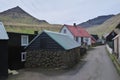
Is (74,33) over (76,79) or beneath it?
over

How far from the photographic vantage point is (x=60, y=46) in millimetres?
28578

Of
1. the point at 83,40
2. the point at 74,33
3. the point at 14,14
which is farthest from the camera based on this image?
the point at 14,14

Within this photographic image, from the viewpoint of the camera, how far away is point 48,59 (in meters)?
29.1

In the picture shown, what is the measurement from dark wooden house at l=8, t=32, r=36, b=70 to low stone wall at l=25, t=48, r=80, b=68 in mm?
978

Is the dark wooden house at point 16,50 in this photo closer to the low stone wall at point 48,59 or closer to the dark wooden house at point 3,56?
the low stone wall at point 48,59

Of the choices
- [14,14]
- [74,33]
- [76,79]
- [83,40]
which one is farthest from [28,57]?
[14,14]

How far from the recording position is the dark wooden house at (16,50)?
28.5 meters

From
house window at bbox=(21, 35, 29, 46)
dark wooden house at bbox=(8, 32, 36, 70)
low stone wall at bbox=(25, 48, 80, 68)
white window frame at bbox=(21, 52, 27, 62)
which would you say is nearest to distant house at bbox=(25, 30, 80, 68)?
low stone wall at bbox=(25, 48, 80, 68)

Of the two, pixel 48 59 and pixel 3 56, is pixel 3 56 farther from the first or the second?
pixel 48 59

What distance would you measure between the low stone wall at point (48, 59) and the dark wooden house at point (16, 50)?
0.98 metres

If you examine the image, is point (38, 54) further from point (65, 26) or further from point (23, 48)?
point (65, 26)

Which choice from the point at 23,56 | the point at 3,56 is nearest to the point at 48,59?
the point at 23,56

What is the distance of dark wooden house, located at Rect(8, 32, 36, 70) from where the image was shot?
28.5 meters

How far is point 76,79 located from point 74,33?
43.8 meters
